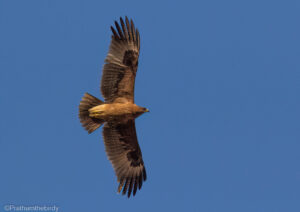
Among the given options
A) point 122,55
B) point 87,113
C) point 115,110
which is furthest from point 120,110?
point 122,55

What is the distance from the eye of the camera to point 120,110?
12773 mm

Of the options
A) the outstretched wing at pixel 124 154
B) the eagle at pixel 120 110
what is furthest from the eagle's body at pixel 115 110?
the outstretched wing at pixel 124 154

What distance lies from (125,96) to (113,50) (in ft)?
3.73

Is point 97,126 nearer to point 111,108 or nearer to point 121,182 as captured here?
point 111,108

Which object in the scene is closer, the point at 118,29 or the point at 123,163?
the point at 118,29

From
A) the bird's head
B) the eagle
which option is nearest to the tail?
the eagle

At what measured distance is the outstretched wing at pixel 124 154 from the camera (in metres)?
13.3

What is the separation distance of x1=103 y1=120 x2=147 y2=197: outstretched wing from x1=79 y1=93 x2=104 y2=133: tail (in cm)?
34

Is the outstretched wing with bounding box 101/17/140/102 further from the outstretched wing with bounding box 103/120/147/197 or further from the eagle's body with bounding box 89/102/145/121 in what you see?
the outstretched wing with bounding box 103/120/147/197

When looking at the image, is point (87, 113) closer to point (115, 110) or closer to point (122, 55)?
point (115, 110)

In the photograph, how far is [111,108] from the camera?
12.8 metres

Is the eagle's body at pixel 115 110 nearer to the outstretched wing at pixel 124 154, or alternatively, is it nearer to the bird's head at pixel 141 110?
the bird's head at pixel 141 110

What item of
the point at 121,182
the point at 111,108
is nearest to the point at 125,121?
the point at 111,108

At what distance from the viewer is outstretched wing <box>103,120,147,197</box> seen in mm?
13312
